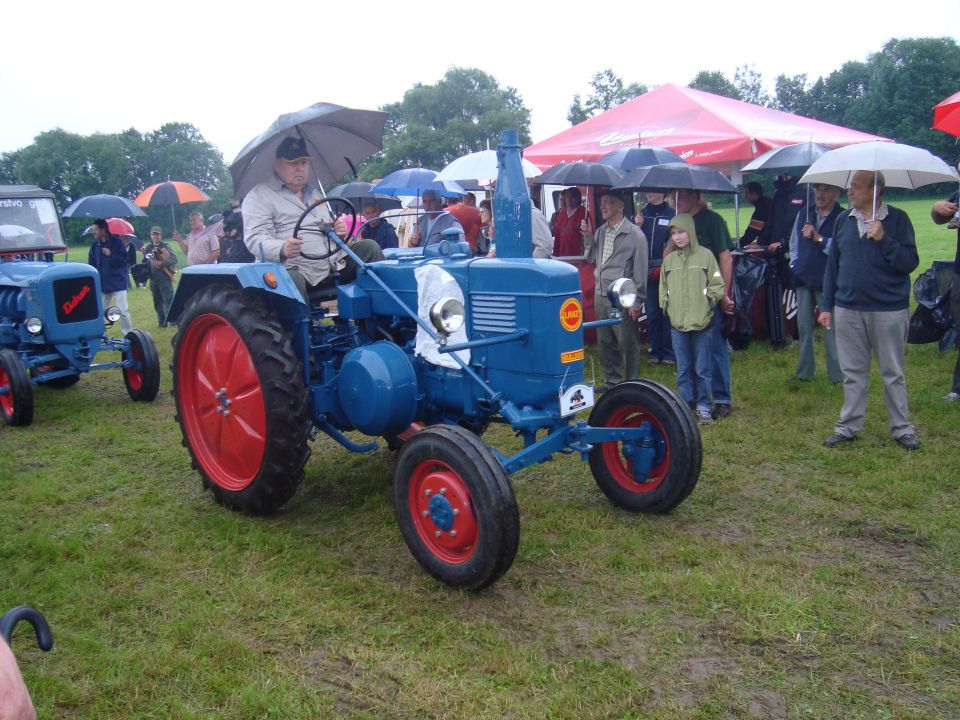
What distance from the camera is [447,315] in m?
3.38

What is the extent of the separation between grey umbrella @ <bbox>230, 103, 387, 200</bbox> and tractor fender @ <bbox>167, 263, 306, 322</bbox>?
47cm

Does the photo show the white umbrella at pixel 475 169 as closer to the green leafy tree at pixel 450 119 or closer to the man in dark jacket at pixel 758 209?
the man in dark jacket at pixel 758 209

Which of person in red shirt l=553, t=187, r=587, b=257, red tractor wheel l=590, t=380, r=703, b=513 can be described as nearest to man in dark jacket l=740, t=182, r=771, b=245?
person in red shirt l=553, t=187, r=587, b=257

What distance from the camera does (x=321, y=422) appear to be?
4.29 metres

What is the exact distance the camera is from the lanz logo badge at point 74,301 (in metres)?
6.96

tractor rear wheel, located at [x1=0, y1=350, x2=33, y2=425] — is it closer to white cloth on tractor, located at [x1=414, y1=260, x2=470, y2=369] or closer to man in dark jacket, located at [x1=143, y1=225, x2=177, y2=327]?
white cloth on tractor, located at [x1=414, y1=260, x2=470, y2=369]

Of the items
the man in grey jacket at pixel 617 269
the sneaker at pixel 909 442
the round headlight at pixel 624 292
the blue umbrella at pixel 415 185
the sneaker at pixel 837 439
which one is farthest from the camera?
the blue umbrella at pixel 415 185

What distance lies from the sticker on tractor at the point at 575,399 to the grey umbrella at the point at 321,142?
208cm

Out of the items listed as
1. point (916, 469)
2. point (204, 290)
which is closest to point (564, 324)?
point (204, 290)

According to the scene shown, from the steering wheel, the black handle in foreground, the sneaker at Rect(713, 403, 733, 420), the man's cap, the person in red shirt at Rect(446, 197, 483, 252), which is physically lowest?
the sneaker at Rect(713, 403, 733, 420)

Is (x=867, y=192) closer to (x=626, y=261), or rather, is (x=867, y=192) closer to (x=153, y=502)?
(x=626, y=261)

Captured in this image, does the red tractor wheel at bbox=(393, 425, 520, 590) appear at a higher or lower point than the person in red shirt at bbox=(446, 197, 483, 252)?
lower

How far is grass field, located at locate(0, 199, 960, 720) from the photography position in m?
2.70

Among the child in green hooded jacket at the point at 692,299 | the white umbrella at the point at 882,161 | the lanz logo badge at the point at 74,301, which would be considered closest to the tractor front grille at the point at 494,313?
the child in green hooded jacket at the point at 692,299
